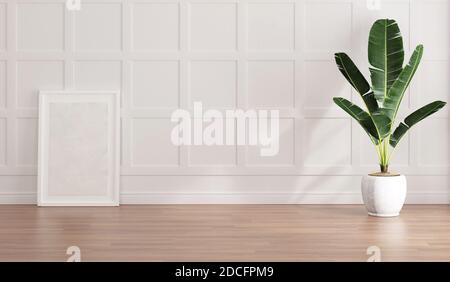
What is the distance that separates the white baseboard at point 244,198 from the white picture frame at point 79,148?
0.20 m

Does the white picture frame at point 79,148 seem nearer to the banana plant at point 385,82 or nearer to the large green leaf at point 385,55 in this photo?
the banana plant at point 385,82

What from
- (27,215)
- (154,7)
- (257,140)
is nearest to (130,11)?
(154,7)

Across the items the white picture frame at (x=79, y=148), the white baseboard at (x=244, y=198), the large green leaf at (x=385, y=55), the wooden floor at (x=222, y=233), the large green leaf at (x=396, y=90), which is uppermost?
the large green leaf at (x=385, y=55)

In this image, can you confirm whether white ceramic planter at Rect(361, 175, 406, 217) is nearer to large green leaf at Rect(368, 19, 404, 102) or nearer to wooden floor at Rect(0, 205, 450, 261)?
wooden floor at Rect(0, 205, 450, 261)

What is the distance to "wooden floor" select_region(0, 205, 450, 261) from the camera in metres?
3.44

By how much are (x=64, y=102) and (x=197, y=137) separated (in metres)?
1.18

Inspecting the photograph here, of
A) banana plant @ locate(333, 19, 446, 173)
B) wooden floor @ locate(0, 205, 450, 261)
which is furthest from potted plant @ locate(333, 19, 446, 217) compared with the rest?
wooden floor @ locate(0, 205, 450, 261)

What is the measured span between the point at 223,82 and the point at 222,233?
67.5 inches

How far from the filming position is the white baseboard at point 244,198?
5367 millimetres

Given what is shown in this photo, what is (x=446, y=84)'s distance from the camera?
5.38 m

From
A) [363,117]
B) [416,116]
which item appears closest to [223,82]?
[363,117]

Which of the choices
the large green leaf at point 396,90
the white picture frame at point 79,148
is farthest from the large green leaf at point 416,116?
the white picture frame at point 79,148

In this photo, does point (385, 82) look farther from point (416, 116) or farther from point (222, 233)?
point (222, 233)
